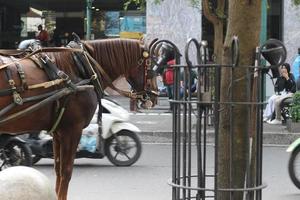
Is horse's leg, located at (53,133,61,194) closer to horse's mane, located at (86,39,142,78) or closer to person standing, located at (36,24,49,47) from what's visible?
horse's mane, located at (86,39,142,78)

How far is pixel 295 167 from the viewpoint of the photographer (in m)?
9.05

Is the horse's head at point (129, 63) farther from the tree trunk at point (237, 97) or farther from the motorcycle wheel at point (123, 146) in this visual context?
the motorcycle wheel at point (123, 146)

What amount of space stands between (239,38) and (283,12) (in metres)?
19.3

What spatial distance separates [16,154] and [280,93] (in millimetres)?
8824

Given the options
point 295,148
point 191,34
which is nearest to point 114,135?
point 295,148

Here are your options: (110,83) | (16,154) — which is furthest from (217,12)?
(110,83)

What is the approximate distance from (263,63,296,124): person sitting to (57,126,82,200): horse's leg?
9982mm

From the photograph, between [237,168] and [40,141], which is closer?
[237,168]

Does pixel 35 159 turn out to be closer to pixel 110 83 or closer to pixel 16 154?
pixel 16 154

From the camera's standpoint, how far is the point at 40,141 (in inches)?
407

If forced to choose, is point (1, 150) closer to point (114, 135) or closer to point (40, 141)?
point (40, 141)

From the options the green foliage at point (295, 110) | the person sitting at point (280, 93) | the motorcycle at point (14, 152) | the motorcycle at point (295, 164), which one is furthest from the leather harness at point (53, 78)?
the person sitting at point (280, 93)

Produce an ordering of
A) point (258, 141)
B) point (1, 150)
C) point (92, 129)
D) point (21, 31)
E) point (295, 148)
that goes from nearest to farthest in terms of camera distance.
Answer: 1. point (258, 141)
2. point (295, 148)
3. point (1, 150)
4. point (92, 129)
5. point (21, 31)

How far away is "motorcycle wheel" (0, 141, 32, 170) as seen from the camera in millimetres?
9773
